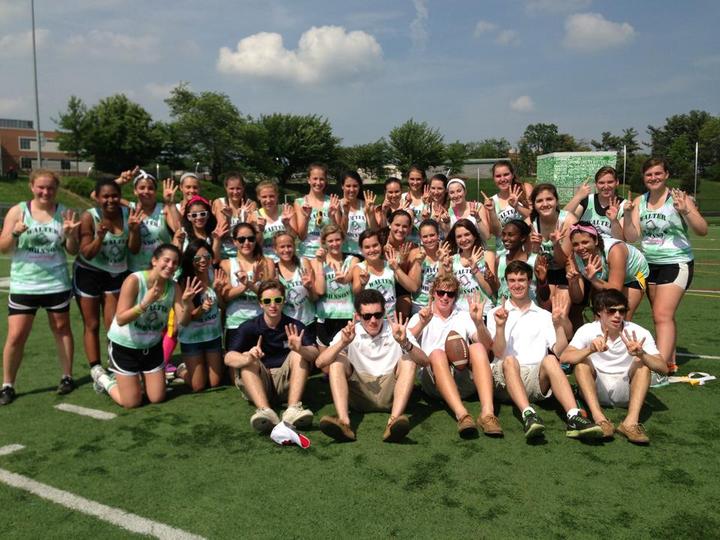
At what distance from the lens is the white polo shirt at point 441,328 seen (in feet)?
15.1

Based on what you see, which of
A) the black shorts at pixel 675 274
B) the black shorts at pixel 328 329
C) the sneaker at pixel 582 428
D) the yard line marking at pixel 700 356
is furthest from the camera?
the yard line marking at pixel 700 356

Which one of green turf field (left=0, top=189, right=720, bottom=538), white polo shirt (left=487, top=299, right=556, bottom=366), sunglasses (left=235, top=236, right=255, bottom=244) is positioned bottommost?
green turf field (left=0, top=189, right=720, bottom=538)

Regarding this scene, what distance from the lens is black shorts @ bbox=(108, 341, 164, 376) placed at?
191 inches

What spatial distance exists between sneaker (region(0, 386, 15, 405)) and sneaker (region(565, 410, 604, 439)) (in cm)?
465

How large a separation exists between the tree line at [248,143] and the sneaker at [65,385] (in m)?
44.5

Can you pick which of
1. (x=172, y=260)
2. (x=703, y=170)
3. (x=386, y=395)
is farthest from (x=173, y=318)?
(x=703, y=170)

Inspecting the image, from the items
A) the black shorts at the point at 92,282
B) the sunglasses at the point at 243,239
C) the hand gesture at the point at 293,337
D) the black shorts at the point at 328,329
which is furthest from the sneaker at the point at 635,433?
the black shorts at the point at 92,282

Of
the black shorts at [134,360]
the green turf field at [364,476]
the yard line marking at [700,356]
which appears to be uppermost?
the black shorts at [134,360]

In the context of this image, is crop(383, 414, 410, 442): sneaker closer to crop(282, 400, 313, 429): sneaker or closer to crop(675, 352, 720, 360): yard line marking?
crop(282, 400, 313, 429): sneaker

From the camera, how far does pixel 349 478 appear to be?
349 cm

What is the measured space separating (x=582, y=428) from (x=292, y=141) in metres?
60.9

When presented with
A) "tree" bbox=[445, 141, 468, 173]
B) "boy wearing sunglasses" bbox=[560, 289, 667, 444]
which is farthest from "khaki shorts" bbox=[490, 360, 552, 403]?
"tree" bbox=[445, 141, 468, 173]

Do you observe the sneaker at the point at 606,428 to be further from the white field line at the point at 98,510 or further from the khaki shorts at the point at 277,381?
the white field line at the point at 98,510

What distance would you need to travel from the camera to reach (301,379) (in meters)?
4.46
